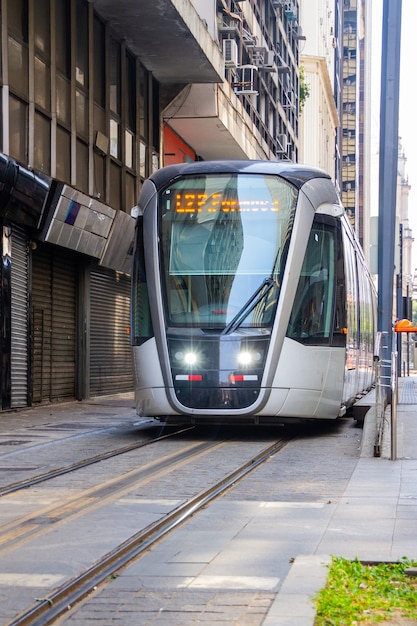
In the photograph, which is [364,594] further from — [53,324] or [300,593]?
[53,324]

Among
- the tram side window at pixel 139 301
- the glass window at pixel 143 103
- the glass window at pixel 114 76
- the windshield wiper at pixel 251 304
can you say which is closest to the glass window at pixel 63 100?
the glass window at pixel 114 76

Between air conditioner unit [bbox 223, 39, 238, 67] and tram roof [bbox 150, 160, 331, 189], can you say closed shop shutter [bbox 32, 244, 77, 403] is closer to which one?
tram roof [bbox 150, 160, 331, 189]

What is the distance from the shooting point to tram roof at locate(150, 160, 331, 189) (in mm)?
14820

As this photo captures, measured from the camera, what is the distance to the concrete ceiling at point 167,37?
968 inches

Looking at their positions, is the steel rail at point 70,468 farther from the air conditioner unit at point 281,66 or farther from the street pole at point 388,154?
the air conditioner unit at point 281,66

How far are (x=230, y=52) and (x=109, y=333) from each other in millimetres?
11008

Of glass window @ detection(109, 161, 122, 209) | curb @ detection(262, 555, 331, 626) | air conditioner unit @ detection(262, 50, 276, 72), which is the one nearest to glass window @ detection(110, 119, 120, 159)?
glass window @ detection(109, 161, 122, 209)

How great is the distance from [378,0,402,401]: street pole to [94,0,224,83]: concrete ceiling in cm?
777

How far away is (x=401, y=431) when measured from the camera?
14.9 metres

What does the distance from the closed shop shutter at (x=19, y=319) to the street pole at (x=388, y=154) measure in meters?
7.10

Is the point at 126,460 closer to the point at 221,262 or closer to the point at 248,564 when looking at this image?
the point at 221,262

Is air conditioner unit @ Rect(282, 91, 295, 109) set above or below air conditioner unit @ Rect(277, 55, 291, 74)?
below

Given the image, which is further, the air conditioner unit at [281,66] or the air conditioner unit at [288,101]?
the air conditioner unit at [288,101]

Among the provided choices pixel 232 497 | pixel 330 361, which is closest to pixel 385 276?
pixel 330 361
